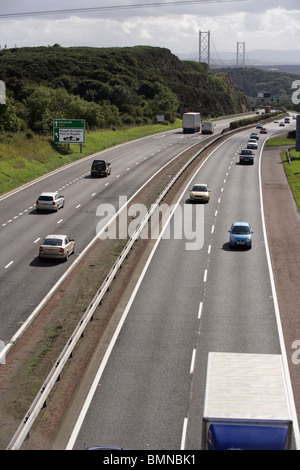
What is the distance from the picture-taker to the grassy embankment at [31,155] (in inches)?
2773

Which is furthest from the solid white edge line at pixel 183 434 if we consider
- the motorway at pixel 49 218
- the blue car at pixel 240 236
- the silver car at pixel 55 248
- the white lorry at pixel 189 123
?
the white lorry at pixel 189 123

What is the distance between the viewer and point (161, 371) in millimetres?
25875

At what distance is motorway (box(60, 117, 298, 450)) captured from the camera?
2155cm

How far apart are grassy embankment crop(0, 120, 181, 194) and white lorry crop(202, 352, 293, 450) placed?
4839 centimetres

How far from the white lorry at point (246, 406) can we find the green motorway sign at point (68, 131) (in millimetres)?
68153

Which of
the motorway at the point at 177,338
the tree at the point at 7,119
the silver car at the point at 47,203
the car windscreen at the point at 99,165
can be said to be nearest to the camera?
the motorway at the point at 177,338

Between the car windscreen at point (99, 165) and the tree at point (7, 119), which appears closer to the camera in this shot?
the car windscreen at point (99, 165)

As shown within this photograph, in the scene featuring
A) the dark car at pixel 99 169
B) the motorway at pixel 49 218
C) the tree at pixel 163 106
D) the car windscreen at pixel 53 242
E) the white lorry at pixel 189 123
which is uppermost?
the tree at pixel 163 106

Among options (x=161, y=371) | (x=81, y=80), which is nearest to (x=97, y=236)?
(x=161, y=371)

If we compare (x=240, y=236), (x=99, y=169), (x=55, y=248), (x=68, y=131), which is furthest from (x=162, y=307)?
(x=68, y=131)

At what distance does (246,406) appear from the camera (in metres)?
17.6

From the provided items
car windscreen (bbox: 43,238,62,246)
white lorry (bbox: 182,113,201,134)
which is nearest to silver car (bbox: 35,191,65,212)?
car windscreen (bbox: 43,238,62,246)

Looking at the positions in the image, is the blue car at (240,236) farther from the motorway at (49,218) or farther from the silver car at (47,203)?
the silver car at (47,203)

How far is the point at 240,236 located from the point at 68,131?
152 feet
